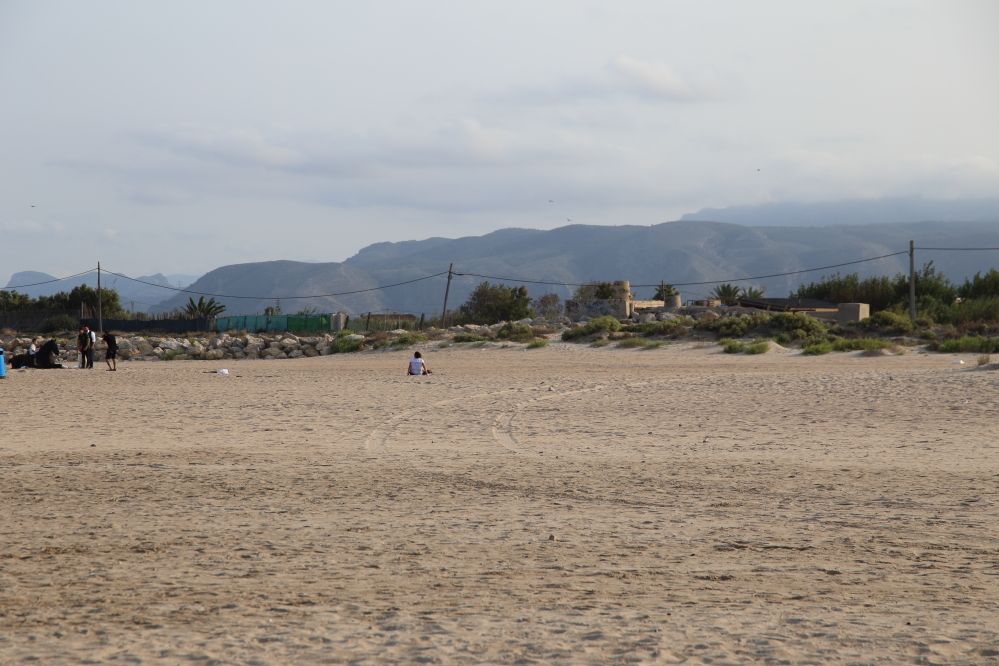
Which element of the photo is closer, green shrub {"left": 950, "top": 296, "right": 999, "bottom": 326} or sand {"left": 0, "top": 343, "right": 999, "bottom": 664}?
sand {"left": 0, "top": 343, "right": 999, "bottom": 664}

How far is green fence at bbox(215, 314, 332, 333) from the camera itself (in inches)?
2135

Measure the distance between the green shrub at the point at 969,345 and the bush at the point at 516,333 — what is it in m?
12.7

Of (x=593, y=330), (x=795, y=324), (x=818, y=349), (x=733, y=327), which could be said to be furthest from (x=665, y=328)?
(x=818, y=349)

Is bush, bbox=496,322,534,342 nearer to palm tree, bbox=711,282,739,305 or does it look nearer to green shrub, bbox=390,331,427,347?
green shrub, bbox=390,331,427,347

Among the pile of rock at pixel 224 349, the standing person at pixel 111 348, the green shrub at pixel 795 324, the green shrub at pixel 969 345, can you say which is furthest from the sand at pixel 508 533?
the pile of rock at pixel 224 349

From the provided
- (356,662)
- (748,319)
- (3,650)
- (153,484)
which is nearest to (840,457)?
(153,484)

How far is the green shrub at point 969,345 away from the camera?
27156mm

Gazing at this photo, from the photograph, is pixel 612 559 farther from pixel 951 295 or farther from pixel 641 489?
pixel 951 295

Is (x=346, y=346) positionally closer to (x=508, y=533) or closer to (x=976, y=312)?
(x=976, y=312)

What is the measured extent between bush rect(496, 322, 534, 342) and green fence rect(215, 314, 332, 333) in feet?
56.3

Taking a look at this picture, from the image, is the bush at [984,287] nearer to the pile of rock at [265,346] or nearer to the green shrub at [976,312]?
the green shrub at [976,312]

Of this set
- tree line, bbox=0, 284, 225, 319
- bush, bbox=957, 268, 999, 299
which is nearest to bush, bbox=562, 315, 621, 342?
bush, bbox=957, 268, 999, 299

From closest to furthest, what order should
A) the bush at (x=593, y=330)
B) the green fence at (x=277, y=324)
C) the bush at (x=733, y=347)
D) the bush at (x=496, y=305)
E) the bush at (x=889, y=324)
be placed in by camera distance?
1. the bush at (x=733, y=347)
2. the bush at (x=889, y=324)
3. the bush at (x=593, y=330)
4. the green fence at (x=277, y=324)
5. the bush at (x=496, y=305)

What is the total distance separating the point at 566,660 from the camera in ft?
16.0
